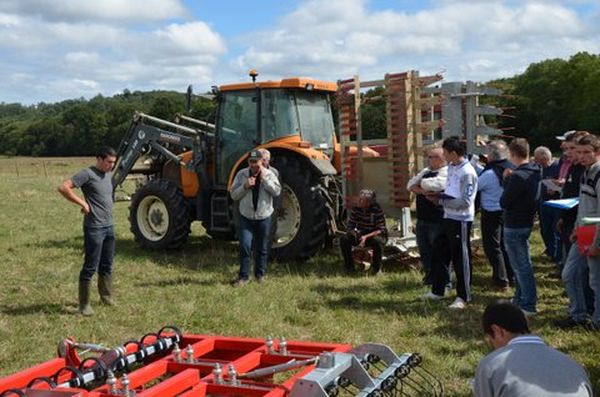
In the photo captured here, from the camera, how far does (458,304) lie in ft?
22.2

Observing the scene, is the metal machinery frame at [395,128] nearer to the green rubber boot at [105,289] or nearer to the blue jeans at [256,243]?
the blue jeans at [256,243]

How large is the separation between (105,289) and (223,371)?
3583 millimetres

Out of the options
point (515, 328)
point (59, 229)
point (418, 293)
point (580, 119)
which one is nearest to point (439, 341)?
point (418, 293)

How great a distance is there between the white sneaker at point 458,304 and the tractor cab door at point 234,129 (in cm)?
381

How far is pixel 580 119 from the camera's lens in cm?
4891

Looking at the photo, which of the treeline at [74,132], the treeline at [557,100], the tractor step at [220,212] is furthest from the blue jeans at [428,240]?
the treeline at [74,132]

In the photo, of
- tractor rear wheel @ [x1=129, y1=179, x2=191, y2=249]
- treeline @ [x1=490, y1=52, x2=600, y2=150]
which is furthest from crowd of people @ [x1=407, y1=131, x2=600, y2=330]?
treeline @ [x1=490, y1=52, x2=600, y2=150]

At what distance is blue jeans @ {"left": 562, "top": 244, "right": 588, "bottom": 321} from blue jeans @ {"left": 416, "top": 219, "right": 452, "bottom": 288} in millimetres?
1408

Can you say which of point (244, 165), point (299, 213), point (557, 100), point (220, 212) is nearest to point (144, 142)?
point (220, 212)

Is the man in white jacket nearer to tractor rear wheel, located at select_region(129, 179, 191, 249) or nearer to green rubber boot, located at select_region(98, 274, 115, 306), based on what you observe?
green rubber boot, located at select_region(98, 274, 115, 306)

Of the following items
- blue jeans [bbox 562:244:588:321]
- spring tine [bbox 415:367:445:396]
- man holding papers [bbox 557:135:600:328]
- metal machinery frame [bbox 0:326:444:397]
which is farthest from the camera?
blue jeans [bbox 562:244:588:321]

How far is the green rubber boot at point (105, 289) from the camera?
23.8 ft

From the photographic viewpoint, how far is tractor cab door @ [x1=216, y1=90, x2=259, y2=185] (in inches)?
381

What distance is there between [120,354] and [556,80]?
54.8 meters
